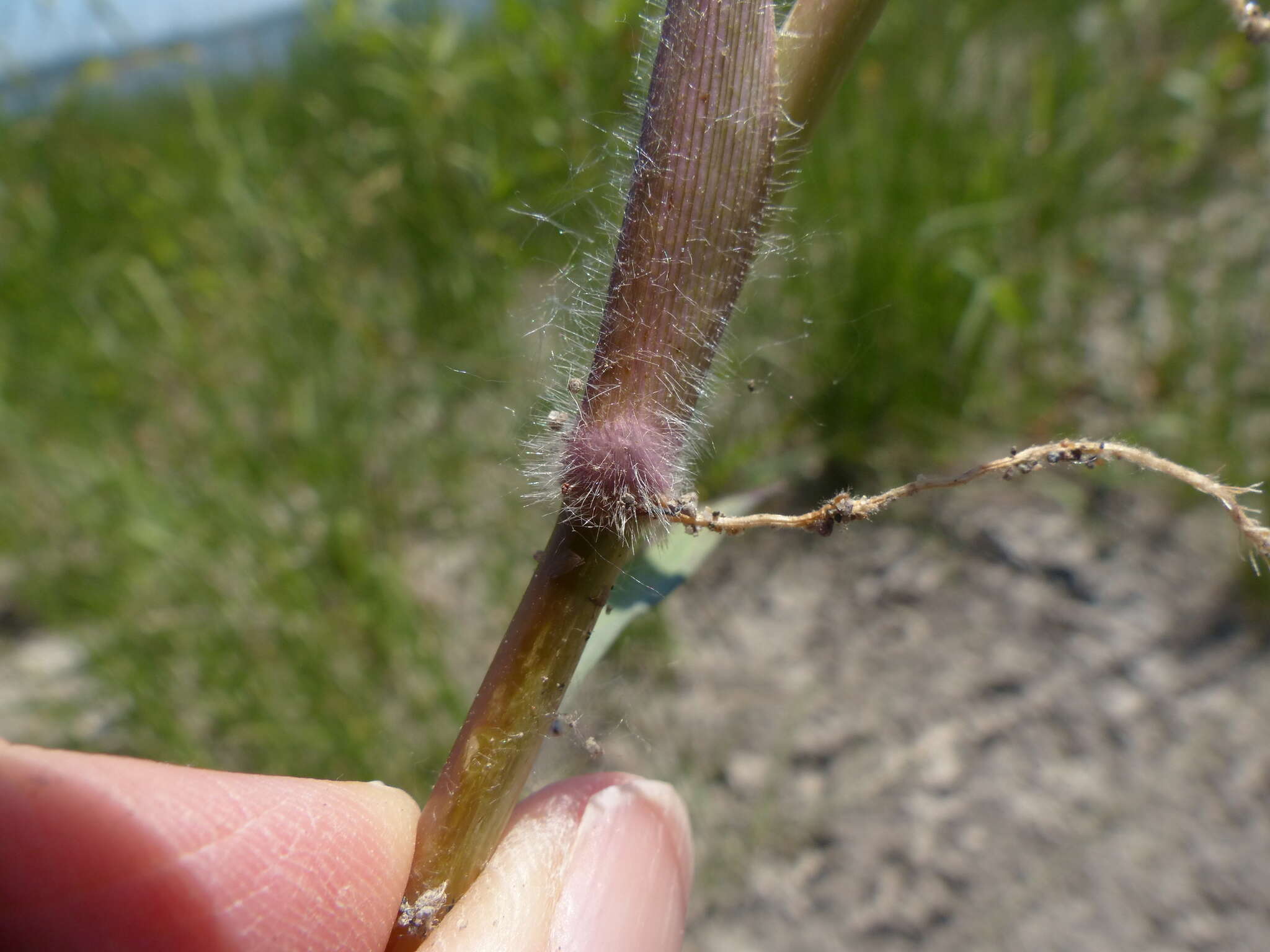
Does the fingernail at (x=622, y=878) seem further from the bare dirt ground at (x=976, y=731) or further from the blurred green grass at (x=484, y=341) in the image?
the blurred green grass at (x=484, y=341)

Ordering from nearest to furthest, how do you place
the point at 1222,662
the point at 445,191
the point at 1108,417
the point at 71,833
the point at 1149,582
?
the point at 71,833
the point at 1222,662
the point at 1149,582
the point at 1108,417
the point at 445,191

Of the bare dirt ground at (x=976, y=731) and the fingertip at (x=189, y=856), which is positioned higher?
the fingertip at (x=189, y=856)

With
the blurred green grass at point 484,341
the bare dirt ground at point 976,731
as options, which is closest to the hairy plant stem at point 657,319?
the bare dirt ground at point 976,731

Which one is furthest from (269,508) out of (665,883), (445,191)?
(665,883)

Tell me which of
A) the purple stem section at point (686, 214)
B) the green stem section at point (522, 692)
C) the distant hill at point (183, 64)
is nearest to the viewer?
the purple stem section at point (686, 214)

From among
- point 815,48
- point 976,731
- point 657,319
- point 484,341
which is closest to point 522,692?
point 657,319

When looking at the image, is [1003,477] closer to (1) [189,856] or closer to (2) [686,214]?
(2) [686,214]

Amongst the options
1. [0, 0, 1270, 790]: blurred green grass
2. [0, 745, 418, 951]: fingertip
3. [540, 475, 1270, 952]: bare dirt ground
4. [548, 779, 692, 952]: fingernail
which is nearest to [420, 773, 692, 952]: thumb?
[548, 779, 692, 952]: fingernail

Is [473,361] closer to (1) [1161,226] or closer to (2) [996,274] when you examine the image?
(2) [996,274]
